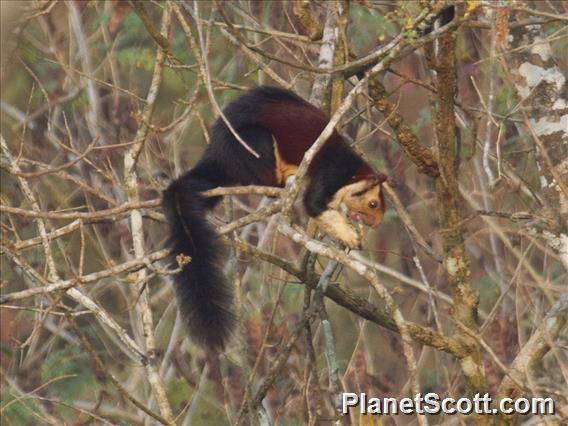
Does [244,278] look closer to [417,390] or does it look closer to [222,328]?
[222,328]

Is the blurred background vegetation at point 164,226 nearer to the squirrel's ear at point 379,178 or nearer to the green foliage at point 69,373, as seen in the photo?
the green foliage at point 69,373

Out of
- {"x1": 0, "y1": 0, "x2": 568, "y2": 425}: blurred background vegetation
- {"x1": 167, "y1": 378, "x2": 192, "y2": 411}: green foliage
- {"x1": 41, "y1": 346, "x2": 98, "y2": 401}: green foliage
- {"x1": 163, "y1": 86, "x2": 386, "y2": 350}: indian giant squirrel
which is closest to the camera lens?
{"x1": 163, "y1": 86, "x2": 386, "y2": 350}: indian giant squirrel

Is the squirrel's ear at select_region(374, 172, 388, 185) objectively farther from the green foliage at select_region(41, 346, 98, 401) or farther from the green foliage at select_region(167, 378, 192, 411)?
the green foliage at select_region(41, 346, 98, 401)

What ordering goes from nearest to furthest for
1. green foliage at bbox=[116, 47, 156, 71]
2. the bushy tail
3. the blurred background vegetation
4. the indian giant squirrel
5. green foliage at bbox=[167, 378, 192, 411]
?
the bushy tail
the indian giant squirrel
the blurred background vegetation
green foliage at bbox=[167, 378, 192, 411]
green foliage at bbox=[116, 47, 156, 71]

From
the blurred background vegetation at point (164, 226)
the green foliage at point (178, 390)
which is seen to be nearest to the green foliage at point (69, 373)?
the blurred background vegetation at point (164, 226)

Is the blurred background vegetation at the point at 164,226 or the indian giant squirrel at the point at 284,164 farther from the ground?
the indian giant squirrel at the point at 284,164

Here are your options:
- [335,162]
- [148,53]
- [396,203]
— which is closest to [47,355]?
[148,53]

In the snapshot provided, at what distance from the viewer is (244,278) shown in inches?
306

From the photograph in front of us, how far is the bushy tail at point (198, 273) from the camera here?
4.24 m

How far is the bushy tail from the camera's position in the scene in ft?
13.9

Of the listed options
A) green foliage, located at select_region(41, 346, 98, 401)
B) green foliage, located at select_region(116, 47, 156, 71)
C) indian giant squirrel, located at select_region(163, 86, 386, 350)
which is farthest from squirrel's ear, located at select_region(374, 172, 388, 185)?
green foliage, located at select_region(41, 346, 98, 401)

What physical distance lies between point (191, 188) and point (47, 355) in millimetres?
3860

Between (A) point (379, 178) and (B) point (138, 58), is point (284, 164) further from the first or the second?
(B) point (138, 58)

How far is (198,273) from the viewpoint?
447 cm
